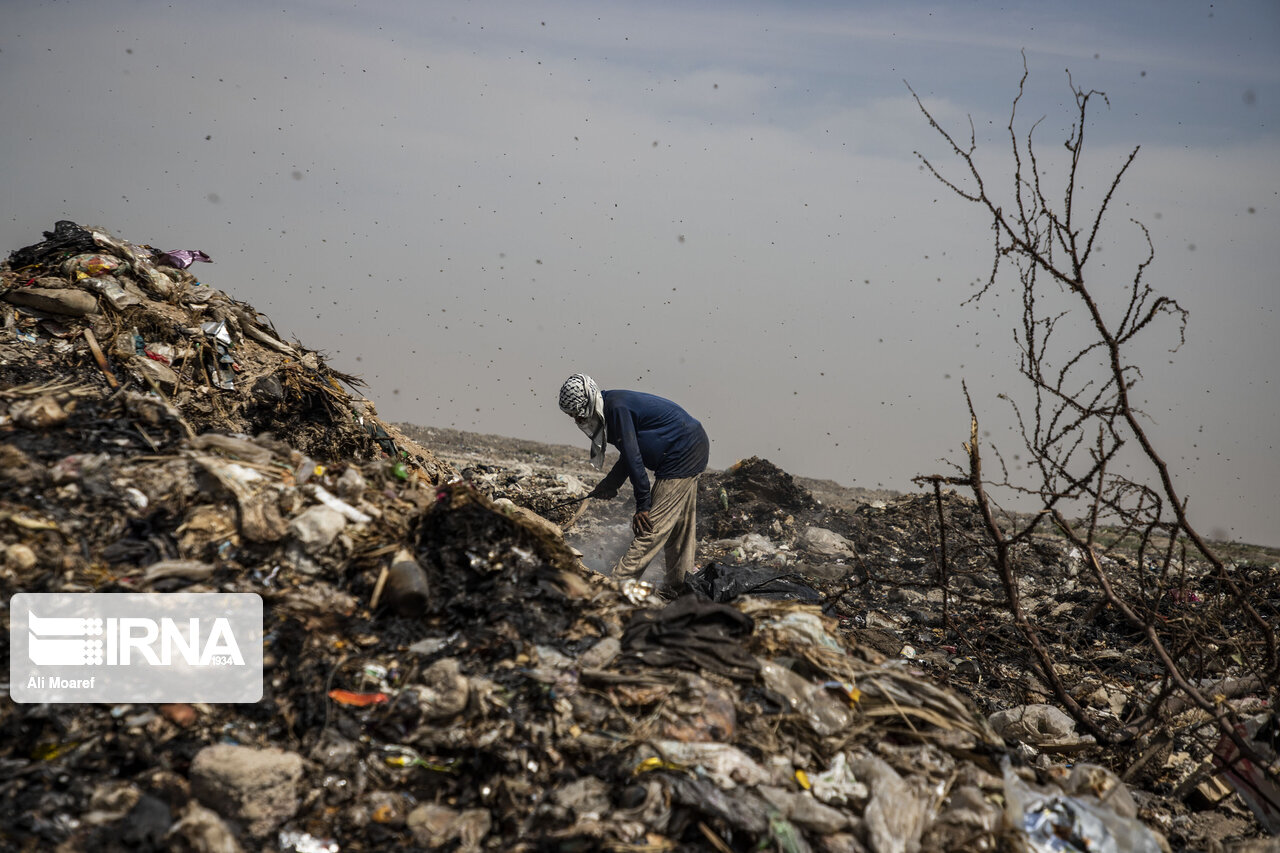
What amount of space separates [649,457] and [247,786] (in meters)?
3.26

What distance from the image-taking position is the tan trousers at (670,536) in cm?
469

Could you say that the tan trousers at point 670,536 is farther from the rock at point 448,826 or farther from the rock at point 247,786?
the rock at point 247,786

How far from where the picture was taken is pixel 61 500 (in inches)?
102

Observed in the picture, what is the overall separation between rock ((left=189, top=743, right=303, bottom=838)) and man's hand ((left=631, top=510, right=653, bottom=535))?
9.50 feet

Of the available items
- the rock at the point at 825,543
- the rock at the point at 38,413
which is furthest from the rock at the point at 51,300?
the rock at the point at 825,543

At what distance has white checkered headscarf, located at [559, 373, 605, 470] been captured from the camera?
4.65m

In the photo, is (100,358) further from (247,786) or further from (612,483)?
(612,483)

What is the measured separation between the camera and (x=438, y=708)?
227 cm

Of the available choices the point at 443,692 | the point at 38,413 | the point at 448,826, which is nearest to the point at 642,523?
the point at 443,692

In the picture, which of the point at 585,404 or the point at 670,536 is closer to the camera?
the point at 585,404

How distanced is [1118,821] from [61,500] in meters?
3.68

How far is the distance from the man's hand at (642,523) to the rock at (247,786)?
2895 mm

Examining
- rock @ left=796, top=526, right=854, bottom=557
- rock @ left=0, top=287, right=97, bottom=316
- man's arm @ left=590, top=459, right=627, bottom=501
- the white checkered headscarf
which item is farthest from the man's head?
rock @ left=796, top=526, right=854, bottom=557

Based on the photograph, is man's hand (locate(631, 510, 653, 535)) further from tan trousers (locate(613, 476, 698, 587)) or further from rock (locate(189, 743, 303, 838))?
rock (locate(189, 743, 303, 838))
